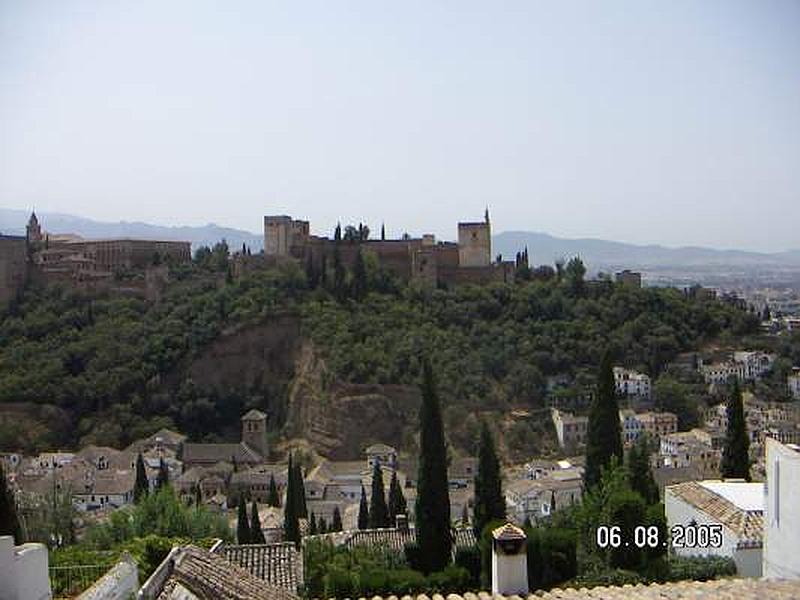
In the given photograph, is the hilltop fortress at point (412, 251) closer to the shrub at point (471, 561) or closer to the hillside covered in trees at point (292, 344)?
the hillside covered in trees at point (292, 344)

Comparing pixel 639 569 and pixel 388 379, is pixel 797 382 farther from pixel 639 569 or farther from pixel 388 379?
pixel 639 569

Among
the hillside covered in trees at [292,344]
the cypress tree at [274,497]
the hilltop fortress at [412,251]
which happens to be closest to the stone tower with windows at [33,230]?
the hillside covered in trees at [292,344]

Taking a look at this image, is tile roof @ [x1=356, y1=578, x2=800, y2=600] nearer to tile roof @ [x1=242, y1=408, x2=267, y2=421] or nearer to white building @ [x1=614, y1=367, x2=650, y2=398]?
tile roof @ [x1=242, y1=408, x2=267, y2=421]

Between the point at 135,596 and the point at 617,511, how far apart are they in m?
6.80

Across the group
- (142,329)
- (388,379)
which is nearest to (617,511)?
(388,379)

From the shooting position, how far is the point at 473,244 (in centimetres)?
5056

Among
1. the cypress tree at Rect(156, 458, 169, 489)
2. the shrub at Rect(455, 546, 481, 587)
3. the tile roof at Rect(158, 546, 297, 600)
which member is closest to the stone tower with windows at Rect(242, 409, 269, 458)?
the cypress tree at Rect(156, 458, 169, 489)

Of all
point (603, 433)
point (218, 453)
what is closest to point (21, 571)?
point (603, 433)

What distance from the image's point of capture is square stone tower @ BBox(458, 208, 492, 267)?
5044 centimetres

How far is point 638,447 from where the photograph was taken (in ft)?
46.9

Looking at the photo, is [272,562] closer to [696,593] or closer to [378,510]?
[696,593]

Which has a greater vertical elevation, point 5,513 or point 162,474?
point 5,513

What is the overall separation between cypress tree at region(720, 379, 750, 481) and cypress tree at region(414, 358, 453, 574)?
512 centimetres

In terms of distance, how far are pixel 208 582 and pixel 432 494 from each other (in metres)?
9.62
